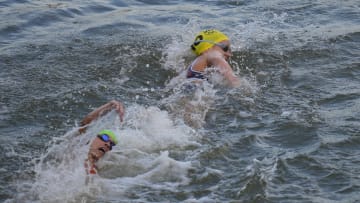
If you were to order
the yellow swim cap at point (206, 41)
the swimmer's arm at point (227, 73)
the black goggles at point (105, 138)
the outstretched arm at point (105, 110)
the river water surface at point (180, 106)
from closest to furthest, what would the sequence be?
the river water surface at point (180, 106)
the black goggles at point (105, 138)
the outstretched arm at point (105, 110)
the swimmer's arm at point (227, 73)
the yellow swim cap at point (206, 41)

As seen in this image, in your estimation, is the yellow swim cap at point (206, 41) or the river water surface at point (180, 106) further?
the yellow swim cap at point (206, 41)

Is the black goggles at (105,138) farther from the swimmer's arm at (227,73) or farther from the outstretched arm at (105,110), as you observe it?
the swimmer's arm at (227,73)

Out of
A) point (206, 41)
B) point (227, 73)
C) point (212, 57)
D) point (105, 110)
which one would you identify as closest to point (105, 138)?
point (105, 110)

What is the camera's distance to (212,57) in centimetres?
825

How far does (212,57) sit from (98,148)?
3.06 m

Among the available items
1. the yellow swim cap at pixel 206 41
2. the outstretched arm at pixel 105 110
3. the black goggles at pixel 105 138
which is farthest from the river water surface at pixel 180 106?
the yellow swim cap at pixel 206 41

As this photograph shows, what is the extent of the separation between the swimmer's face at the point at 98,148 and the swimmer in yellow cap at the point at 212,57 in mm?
2597

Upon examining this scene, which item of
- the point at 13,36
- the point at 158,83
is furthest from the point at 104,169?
the point at 13,36

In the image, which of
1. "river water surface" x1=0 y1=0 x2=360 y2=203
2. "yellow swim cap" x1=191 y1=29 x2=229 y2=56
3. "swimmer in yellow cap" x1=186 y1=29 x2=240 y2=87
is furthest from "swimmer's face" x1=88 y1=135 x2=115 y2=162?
"yellow swim cap" x1=191 y1=29 x2=229 y2=56

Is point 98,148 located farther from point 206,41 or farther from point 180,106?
point 206,41

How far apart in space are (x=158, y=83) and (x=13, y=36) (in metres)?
3.46

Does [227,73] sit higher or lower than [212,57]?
lower

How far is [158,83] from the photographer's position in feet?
28.0

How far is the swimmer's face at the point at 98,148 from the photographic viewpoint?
5617mm
